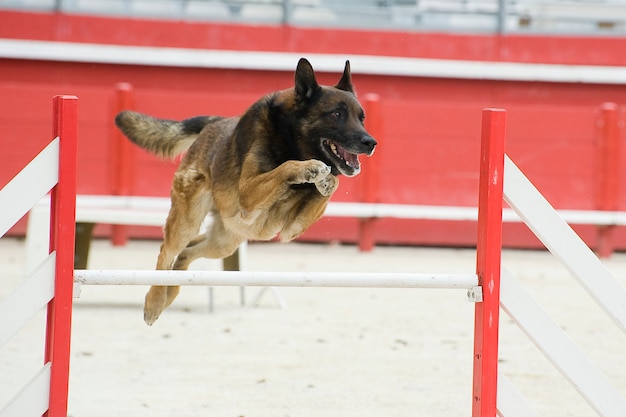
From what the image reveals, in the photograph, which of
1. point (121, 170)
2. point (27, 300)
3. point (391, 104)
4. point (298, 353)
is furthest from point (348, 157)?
point (121, 170)

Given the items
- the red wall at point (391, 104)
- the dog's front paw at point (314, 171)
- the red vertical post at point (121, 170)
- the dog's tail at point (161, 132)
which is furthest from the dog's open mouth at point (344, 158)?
the red vertical post at point (121, 170)

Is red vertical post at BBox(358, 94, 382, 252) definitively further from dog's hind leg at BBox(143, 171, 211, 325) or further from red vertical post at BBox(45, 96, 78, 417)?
red vertical post at BBox(45, 96, 78, 417)

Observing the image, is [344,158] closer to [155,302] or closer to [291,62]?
[155,302]

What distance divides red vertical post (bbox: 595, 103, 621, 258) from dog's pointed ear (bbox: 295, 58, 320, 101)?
317 inches

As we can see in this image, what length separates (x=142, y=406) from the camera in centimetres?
504

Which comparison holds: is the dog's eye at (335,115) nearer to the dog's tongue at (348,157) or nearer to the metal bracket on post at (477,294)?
the dog's tongue at (348,157)

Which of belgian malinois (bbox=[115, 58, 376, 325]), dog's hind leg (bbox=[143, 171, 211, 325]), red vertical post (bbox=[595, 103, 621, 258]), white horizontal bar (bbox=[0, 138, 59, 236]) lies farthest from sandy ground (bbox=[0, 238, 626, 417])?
red vertical post (bbox=[595, 103, 621, 258])

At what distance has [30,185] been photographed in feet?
11.3

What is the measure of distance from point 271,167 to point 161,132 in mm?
883

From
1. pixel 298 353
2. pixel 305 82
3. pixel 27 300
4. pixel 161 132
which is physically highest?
pixel 305 82

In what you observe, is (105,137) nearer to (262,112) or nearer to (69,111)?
(262,112)

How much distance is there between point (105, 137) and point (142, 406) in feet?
22.6

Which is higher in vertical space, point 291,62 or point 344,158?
point 291,62

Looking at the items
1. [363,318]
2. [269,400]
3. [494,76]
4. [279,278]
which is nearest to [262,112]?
[279,278]
